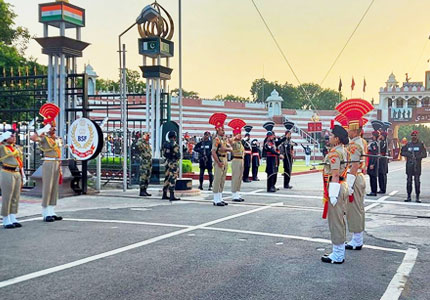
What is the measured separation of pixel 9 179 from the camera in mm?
8914

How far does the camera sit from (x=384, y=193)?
14945 mm

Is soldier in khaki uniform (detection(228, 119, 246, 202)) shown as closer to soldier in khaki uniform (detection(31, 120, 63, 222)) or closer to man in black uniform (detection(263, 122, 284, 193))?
man in black uniform (detection(263, 122, 284, 193))

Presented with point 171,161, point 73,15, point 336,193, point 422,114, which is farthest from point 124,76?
point 422,114

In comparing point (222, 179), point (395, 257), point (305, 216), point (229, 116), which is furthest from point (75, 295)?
point (229, 116)

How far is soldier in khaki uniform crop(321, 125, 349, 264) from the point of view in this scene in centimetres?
611

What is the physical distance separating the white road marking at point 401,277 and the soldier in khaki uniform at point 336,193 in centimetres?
75

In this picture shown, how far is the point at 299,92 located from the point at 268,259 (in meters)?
100

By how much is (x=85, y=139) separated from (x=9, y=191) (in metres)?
3.96

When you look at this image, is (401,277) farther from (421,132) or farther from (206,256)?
(421,132)

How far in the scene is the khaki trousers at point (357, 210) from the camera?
6973 millimetres

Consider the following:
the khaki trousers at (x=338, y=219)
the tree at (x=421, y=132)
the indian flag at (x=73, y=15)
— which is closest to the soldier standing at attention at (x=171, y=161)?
the indian flag at (x=73, y=15)

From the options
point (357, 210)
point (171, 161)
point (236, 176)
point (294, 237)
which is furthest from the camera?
point (171, 161)

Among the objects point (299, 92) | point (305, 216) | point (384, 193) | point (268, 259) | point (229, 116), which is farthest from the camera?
point (299, 92)

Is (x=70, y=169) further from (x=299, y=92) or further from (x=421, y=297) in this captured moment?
(x=299, y=92)
